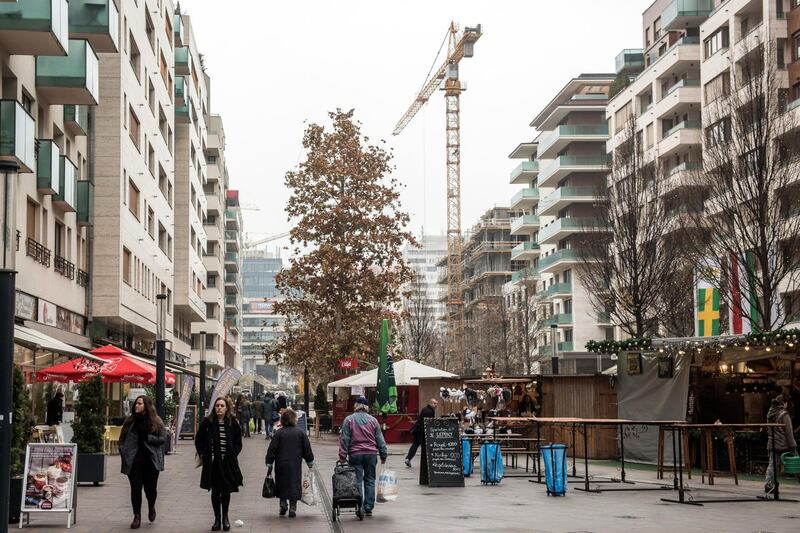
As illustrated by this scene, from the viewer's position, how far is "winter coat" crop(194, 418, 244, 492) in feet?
49.3

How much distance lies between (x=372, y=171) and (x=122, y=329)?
12940 mm

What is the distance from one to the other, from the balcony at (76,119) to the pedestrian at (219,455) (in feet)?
74.8

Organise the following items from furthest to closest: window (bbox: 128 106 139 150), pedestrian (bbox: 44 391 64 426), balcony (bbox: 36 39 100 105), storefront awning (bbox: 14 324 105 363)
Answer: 1. window (bbox: 128 106 139 150)
2. balcony (bbox: 36 39 100 105)
3. pedestrian (bbox: 44 391 64 426)
4. storefront awning (bbox: 14 324 105 363)

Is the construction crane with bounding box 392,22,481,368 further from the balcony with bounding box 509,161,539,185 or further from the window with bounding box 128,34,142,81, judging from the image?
the window with bounding box 128,34,142,81

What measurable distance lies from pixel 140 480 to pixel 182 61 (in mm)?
56110

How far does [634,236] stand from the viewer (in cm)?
4422

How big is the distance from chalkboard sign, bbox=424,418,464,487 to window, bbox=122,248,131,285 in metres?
23.9

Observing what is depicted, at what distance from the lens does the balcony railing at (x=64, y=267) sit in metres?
34.4

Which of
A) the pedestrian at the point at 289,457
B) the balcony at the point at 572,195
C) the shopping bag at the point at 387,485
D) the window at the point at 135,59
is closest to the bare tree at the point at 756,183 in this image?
the shopping bag at the point at 387,485

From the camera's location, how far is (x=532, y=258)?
10781 cm

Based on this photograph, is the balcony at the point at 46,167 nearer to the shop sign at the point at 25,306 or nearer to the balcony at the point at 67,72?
the balcony at the point at 67,72

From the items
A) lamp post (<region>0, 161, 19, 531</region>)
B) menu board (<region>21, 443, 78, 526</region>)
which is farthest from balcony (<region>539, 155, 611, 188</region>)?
lamp post (<region>0, 161, 19, 531</region>)

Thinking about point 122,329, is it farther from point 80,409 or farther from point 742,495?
point 742,495

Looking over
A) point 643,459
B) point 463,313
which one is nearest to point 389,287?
point 643,459
